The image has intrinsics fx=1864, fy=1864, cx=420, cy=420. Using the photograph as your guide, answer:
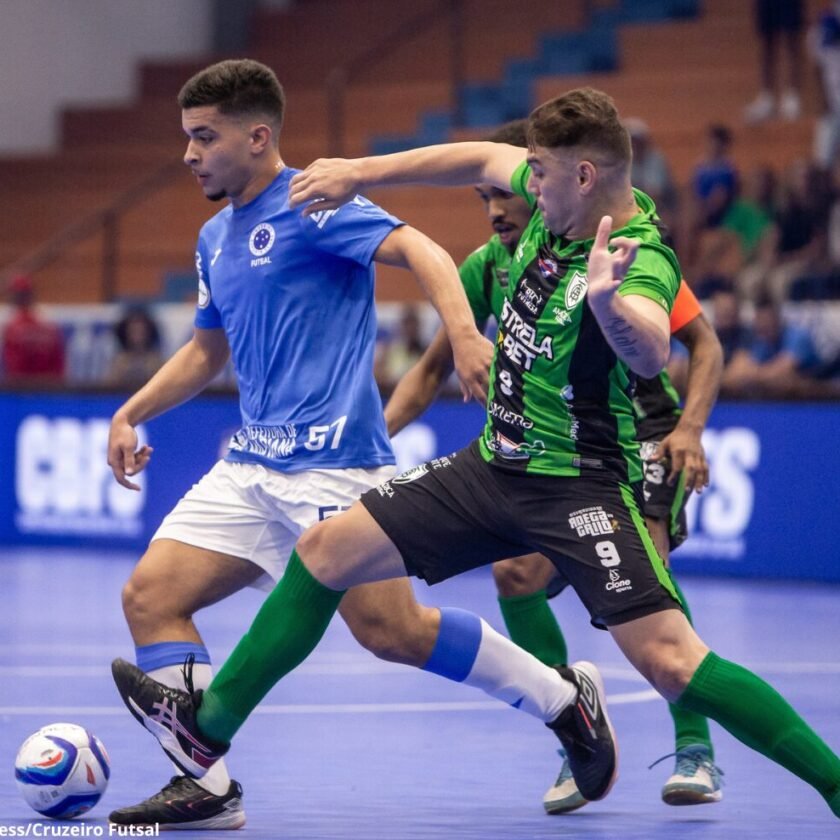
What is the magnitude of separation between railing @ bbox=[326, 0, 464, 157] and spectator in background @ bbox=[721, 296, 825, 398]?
22.8ft

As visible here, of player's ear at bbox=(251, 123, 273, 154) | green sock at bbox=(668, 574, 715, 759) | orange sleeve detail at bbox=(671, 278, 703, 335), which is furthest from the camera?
orange sleeve detail at bbox=(671, 278, 703, 335)

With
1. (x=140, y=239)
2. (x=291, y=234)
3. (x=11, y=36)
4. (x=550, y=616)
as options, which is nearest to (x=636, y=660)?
(x=550, y=616)

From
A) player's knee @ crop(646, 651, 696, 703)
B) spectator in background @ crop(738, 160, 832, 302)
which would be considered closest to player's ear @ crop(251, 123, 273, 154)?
player's knee @ crop(646, 651, 696, 703)

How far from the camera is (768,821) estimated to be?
5.27m

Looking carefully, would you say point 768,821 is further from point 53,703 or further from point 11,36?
point 11,36

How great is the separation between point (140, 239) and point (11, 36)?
3.39m

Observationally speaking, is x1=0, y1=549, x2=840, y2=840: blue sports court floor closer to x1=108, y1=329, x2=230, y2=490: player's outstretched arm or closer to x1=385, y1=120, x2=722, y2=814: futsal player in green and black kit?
x1=385, y1=120, x2=722, y2=814: futsal player in green and black kit

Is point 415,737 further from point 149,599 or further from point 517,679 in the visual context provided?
point 149,599

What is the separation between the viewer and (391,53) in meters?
21.6

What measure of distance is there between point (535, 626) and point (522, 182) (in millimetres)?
1626

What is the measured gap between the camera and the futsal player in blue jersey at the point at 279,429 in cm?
528

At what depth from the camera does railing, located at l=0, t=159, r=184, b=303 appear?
64.3 feet

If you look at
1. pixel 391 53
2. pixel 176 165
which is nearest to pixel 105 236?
pixel 176 165

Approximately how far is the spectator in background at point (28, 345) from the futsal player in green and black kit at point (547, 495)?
11705mm
